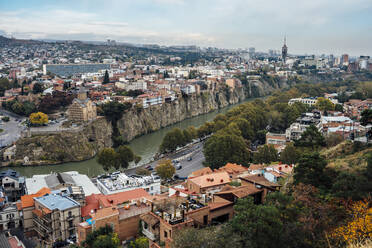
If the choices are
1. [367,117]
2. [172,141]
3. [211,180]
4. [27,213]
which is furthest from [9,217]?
[367,117]

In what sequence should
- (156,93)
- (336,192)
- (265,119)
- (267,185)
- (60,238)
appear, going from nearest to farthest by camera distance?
(336,192) < (267,185) < (60,238) < (265,119) < (156,93)

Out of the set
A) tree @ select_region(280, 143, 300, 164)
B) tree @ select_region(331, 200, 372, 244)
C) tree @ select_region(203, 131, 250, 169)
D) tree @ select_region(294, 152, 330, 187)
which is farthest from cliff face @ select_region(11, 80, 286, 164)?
tree @ select_region(331, 200, 372, 244)

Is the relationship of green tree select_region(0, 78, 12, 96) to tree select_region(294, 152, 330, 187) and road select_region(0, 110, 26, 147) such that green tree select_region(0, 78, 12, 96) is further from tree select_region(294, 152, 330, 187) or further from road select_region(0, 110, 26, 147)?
tree select_region(294, 152, 330, 187)

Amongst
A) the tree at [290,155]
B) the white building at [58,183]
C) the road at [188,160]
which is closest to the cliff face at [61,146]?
the road at [188,160]

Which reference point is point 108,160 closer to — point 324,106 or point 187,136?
point 187,136

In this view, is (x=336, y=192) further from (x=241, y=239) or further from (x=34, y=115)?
(x=34, y=115)

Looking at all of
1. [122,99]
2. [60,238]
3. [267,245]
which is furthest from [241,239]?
[122,99]
